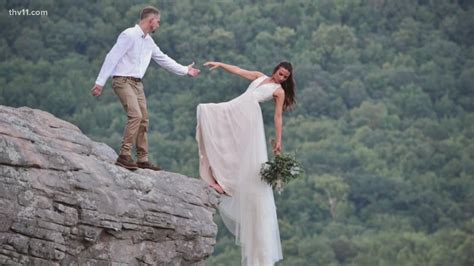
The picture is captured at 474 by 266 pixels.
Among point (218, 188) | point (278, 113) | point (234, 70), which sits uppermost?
point (234, 70)

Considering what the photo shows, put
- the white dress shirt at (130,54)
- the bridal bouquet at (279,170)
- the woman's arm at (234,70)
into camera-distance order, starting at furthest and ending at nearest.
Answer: the bridal bouquet at (279,170)
the woman's arm at (234,70)
the white dress shirt at (130,54)

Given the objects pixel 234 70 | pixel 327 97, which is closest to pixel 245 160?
pixel 234 70

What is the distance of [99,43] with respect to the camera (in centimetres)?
12062

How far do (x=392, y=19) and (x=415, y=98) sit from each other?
19.0m

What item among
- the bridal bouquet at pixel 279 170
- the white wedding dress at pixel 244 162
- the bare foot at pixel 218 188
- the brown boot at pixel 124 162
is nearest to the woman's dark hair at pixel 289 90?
the white wedding dress at pixel 244 162

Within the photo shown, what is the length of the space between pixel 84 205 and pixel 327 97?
107494 millimetres

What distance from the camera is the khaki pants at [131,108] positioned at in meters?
20.5

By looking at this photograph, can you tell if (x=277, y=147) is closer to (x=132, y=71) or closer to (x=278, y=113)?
(x=278, y=113)

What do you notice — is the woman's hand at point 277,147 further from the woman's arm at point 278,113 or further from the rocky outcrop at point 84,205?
the rocky outcrop at point 84,205

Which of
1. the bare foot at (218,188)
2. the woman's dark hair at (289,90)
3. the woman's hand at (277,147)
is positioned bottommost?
the bare foot at (218,188)

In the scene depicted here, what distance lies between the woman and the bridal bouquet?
0.13m

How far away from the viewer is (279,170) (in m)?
21.4

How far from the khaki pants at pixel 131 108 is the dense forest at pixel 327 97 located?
6184cm

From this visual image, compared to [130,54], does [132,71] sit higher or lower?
lower
